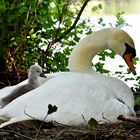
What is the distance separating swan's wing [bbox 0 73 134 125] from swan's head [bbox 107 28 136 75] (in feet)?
2.47

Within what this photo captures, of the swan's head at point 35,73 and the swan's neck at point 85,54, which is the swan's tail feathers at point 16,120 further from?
the swan's neck at point 85,54

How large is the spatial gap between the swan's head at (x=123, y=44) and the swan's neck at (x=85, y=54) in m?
0.09

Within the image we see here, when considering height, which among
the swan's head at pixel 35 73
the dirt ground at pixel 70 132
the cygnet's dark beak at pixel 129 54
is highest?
the cygnet's dark beak at pixel 129 54

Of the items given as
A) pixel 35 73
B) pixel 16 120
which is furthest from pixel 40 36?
pixel 16 120

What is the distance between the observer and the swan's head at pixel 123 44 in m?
5.07

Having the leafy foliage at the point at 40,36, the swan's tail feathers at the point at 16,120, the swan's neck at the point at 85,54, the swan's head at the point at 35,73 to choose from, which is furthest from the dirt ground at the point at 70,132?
the leafy foliage at the point at 40,36

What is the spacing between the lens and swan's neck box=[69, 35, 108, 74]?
16.7ft

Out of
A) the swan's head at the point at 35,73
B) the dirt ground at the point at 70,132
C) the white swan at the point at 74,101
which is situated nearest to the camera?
the dirt ground at the point at 70,132

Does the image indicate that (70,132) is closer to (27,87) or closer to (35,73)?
(27,87)

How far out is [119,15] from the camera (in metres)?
6.55

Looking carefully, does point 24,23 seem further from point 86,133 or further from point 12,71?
point 86,133

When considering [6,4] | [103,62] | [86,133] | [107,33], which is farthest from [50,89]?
[103,62]

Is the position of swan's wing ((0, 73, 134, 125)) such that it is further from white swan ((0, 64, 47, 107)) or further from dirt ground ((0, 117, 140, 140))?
white swan ((0, 64, 47, 107))

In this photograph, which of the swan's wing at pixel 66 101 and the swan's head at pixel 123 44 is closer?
the swan's wing at pixel 66 101
